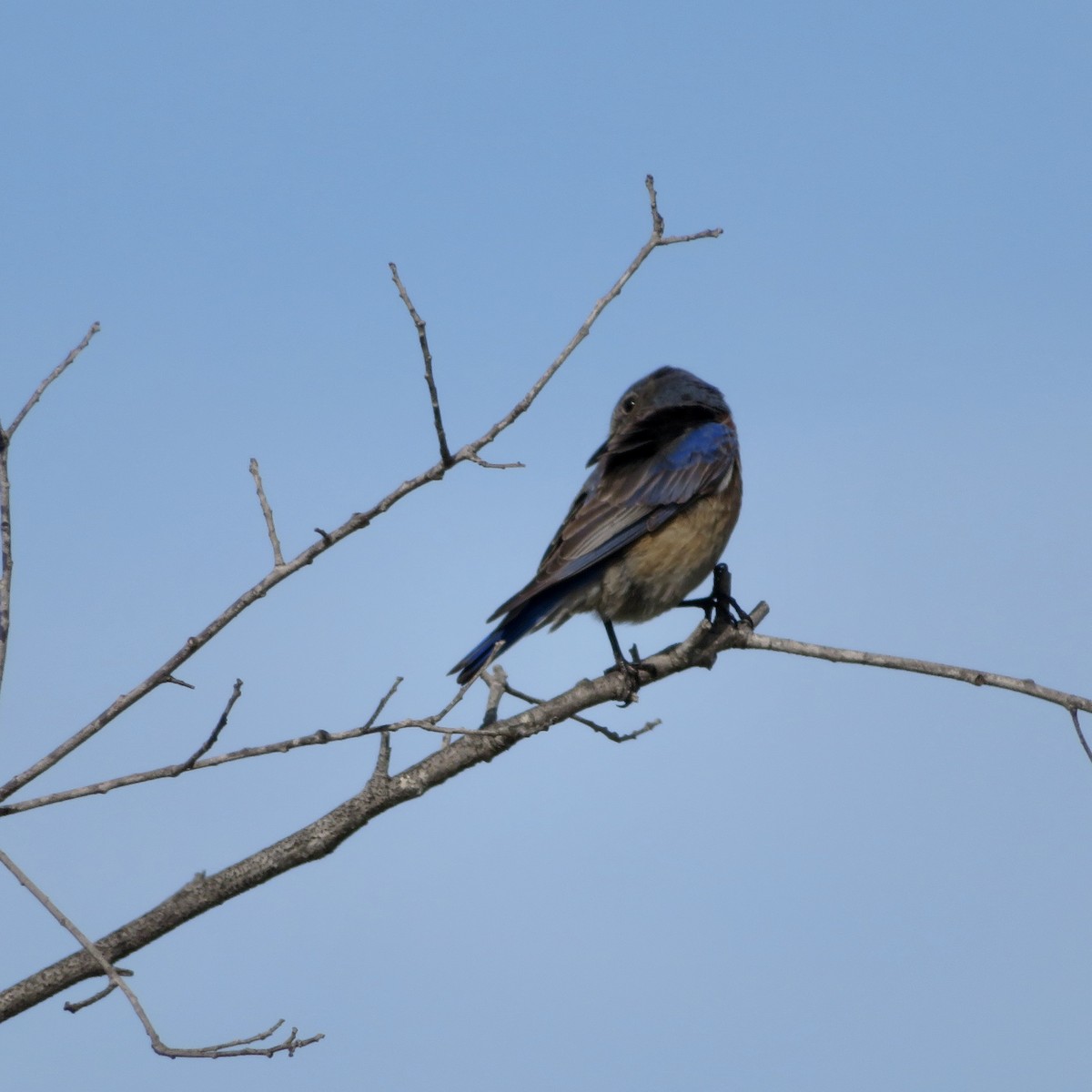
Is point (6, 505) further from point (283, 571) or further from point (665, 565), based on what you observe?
point (665, 565)

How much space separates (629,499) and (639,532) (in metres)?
0.20

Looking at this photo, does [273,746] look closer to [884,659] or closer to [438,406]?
[438,406]

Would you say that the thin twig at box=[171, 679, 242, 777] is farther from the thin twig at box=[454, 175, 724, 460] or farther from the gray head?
the gray head

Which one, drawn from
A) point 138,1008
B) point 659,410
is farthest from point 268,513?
point 659,410

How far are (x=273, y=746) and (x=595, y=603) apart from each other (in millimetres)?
2678

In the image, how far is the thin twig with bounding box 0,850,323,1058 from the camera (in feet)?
10.9

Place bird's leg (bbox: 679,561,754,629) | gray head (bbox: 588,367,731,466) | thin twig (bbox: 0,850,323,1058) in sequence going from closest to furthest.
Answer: thin twig (bbox: 0,850,323,1058)
bird's leg (bbox: 679,561,754,629)
gray head (bbox: 588,367,731,466)

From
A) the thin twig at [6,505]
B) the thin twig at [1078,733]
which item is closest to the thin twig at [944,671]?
the thin twig at [1078,733]

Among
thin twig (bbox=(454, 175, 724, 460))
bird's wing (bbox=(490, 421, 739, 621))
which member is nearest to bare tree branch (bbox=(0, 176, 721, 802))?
thin twig (bbox=(454, 175, 724, 460))

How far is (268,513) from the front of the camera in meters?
4.12

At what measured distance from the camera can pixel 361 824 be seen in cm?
422

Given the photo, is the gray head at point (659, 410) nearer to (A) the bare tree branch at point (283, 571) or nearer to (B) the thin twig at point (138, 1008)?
(A) the bare tree branch at point (283, 571)

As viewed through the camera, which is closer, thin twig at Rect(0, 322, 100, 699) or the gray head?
thin twig at Rect(0, 322, 100, 699)

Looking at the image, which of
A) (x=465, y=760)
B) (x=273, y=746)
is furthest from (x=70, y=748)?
(x=465, y=760)
